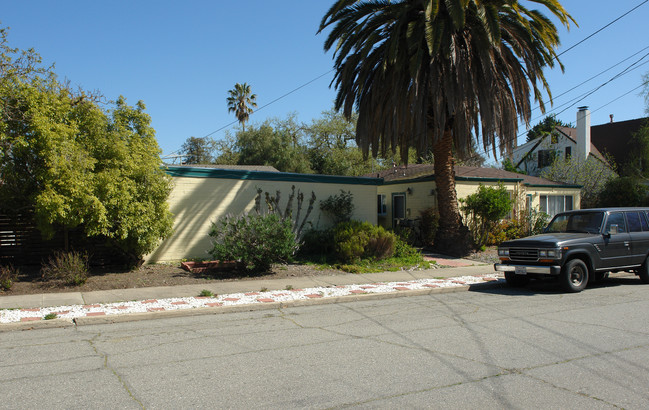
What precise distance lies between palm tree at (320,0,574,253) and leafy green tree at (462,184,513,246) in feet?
5.78

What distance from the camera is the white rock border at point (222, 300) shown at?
26.8 feet

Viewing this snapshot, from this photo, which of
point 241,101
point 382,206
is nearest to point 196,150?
point 241,101

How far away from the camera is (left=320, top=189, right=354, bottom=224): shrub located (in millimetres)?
16562

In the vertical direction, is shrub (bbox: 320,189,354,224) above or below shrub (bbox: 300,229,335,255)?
above

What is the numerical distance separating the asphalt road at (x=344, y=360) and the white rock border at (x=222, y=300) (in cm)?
65

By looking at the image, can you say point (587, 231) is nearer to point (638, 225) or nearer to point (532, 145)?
point (638, 225)

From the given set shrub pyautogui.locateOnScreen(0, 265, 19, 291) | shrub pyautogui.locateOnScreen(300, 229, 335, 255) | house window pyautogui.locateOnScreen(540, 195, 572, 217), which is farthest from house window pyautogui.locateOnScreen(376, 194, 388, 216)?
shrub pyautogui.locateOnScreen(0, 265, 19, 291)

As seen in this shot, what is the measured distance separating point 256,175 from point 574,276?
32.1ft

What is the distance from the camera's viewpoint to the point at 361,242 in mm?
14156

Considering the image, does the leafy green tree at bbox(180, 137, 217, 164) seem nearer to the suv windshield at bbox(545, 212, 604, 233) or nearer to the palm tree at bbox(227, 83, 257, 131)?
the palm tree at bbox(227, 83, 257, 131)

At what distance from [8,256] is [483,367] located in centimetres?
1218

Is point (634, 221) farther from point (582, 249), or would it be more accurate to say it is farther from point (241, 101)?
point (241, 101)

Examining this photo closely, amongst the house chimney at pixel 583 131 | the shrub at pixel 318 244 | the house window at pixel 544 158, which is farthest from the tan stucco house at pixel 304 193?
the house window at pixel 544 158

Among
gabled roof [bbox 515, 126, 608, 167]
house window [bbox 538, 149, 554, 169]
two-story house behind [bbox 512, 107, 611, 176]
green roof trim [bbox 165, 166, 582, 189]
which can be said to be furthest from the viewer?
house window [bbox 538, 149, 554, 169]
